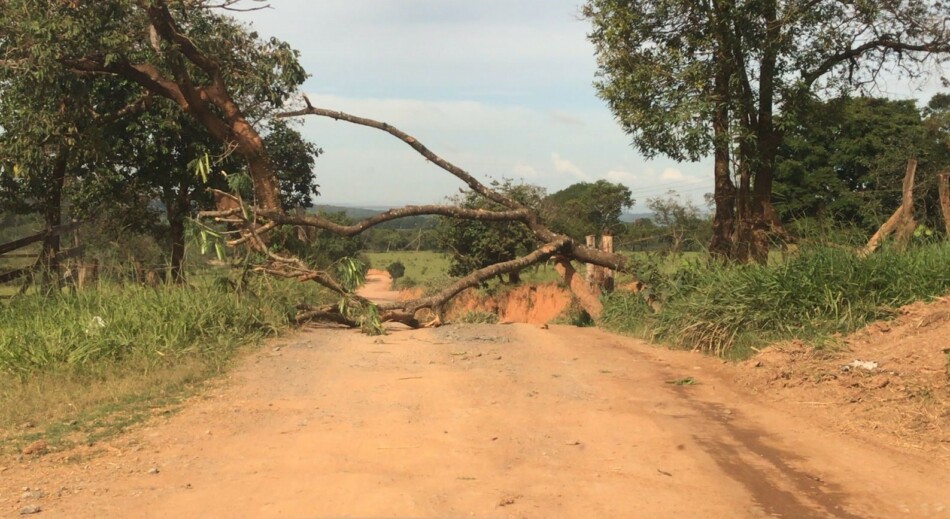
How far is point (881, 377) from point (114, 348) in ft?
21.4

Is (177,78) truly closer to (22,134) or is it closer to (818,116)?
(22,134)

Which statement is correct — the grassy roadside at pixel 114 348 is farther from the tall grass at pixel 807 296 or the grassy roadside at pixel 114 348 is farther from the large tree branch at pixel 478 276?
the tall grass at pixel 807 296

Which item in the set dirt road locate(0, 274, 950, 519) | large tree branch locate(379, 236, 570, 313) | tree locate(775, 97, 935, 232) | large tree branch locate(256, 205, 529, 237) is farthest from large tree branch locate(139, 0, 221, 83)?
tree locate(775, 97, 935, 232)

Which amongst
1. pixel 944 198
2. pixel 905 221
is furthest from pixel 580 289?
pixel 944 198

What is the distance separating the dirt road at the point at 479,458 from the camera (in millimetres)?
3643

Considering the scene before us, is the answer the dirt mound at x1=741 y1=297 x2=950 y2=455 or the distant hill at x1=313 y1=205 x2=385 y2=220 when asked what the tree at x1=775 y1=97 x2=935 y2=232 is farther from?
the dirt mound at x1=741 y1=297 x2=950 y2=455

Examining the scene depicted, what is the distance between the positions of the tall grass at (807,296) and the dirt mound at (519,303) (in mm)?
9714

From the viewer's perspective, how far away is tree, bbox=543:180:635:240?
24.6 m

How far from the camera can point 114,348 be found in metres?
7.02

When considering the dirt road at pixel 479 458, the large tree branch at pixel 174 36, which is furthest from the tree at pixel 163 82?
the dirt road at pixel 479 458

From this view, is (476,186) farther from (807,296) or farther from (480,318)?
(807,296)

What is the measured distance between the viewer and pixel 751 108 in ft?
31.7

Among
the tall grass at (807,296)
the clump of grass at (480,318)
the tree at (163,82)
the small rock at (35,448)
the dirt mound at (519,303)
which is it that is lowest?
the dirt mound at (519,303)

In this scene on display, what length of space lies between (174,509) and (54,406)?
2.69 metres
